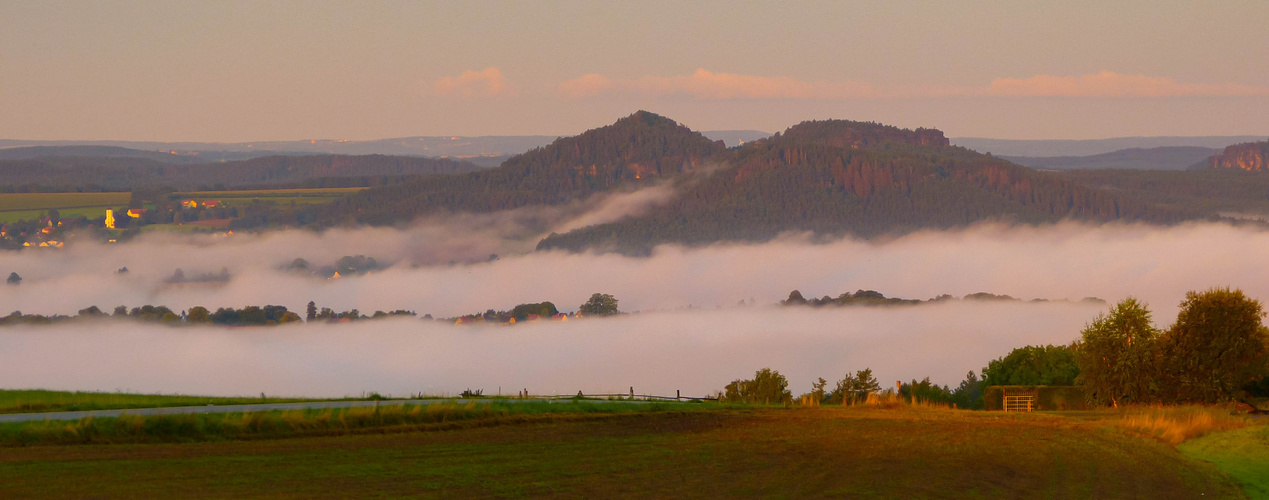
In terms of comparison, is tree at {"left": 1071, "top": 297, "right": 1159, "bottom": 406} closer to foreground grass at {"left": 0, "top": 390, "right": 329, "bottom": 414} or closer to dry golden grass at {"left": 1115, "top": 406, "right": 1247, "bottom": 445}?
dry golden grass at {"left": 1115, "top": 406, "right": 1247, "bottom": 445}

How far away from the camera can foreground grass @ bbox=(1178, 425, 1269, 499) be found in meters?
35.1

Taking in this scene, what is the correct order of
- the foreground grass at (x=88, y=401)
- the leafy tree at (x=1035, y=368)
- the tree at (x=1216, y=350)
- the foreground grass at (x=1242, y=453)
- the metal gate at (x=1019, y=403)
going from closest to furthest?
the foreground grass at (x=1242, y=453)
the foreground grass at (x=88, y=401)
the tree at (x=1216, y=350)
the metal gate at (x=1019, y=403)
the leafy tree at (x=1035, y=368)

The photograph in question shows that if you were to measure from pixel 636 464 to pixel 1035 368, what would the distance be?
8210 cm

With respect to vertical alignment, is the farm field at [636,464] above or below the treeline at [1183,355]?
below

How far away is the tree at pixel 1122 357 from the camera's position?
63.3m

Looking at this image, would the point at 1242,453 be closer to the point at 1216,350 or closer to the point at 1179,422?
the point at 1179,422

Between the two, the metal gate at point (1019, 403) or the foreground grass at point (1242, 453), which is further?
the metal gate at point (1019, 403)

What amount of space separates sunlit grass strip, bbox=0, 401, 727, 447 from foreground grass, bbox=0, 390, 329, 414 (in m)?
7.28

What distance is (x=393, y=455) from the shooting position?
36344 mm

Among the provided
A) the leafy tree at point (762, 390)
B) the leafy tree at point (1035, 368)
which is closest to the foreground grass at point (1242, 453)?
the leafy tree at point (762, 390)

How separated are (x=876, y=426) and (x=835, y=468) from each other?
13.1m

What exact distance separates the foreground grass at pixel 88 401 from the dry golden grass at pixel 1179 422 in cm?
3056

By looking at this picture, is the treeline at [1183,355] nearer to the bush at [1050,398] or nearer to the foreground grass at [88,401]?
the bush at [1050,398]

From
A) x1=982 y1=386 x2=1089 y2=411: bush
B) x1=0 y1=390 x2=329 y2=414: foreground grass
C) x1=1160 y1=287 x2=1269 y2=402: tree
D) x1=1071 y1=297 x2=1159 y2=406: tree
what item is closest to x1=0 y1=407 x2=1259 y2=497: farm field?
x1=0 y1=390 x2=329 y2=414: foreground grass
